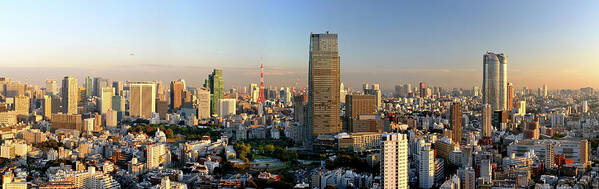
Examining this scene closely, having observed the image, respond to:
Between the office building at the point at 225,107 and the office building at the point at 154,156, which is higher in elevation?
the office building at the point at 225,107

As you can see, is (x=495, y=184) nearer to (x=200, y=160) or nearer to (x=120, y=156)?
(x=200, y=160)

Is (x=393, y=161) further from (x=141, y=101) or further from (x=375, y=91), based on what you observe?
(x=141, y=101)

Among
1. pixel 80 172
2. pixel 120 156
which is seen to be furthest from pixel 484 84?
pixel 80 172

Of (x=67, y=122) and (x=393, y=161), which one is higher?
(x=393, y=161)

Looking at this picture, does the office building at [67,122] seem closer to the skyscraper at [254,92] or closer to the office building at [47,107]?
the office building at [47,107]

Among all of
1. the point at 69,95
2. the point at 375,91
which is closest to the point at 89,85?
the point at 69,95

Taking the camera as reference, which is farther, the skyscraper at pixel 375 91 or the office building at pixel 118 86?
the office building at pixel 118 86

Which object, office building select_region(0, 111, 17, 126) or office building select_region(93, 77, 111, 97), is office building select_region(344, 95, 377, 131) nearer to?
office building select_region(0, 111, 17, 126)

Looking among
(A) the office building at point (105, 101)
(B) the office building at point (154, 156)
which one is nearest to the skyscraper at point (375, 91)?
(B) the office building at point (154, 156)
